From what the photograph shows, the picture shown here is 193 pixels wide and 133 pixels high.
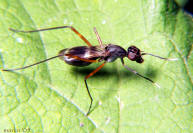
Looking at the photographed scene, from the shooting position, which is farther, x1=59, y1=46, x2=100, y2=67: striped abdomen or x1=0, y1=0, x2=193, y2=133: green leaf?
x1=59, y1=46, x2=100, y2=67: striped abdomen

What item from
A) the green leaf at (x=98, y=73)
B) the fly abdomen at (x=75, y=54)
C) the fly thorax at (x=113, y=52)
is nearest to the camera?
the green leaf at (x=98, y=73)

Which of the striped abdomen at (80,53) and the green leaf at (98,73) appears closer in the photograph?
the green leaf at (98,73)

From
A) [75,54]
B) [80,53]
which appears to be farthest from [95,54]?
[75,54]

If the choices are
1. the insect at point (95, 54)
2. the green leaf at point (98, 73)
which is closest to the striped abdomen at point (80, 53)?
the insect at point (95, 54)

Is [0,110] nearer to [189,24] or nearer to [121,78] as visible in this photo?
[121,78]

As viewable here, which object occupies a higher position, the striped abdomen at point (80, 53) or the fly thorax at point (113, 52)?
the striped abdomen at point (80, 53)

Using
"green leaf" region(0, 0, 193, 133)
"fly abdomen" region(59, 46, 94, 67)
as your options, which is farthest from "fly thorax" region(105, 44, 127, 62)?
"fly abdomen" region(59, 46, 94, 67)

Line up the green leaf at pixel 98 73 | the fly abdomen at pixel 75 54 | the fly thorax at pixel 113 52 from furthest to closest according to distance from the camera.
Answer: the fly thorax at pixel 113 52 → the fly abdomen at pixel 75 54 → the green leaf at pixel 98 73

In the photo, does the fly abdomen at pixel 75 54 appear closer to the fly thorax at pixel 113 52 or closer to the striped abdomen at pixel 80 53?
the striped abdomen at pixel 80 53

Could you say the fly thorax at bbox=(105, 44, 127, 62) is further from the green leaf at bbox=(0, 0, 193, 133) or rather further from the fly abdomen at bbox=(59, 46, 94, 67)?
the fly abdomen at bbox=(59, 46, 94, 67)
